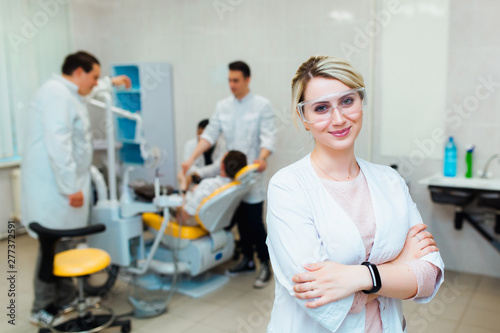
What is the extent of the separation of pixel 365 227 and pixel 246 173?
1.46m

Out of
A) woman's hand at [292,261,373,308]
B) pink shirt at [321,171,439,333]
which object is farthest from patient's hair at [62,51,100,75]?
woman's hand at [292,261,373,308]

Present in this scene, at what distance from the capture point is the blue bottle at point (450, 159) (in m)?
2.51

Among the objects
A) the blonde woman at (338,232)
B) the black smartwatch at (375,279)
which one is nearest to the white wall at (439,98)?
the blonde woman at (338,232)

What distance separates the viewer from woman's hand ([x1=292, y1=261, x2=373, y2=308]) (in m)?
0.86

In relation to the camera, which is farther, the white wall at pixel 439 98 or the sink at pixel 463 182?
the sink at pixel 463 182

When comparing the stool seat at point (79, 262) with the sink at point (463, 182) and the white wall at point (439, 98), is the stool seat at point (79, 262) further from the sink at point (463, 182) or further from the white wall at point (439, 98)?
the sink at point (463, 182)

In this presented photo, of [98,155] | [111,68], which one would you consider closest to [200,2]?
[111,68]

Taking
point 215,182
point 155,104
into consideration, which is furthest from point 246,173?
point 155,104

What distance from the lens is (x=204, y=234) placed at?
8.81 ft

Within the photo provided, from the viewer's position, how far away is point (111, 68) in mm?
4008

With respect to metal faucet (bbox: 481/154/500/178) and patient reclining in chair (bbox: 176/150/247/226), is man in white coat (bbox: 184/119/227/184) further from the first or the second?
metal faucet (bbox: 481/154/500/178)

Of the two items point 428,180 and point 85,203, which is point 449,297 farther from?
point 85,203

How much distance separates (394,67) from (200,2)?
1.85 meters

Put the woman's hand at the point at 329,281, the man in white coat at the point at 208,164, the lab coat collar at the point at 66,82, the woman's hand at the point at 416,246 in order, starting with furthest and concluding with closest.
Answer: the man in white coat at the point at 208,164 → the lab coat collar at the point at 66,82 → the woman's hand at the point at 416,246 → the woman's hand at the point at 329,281
